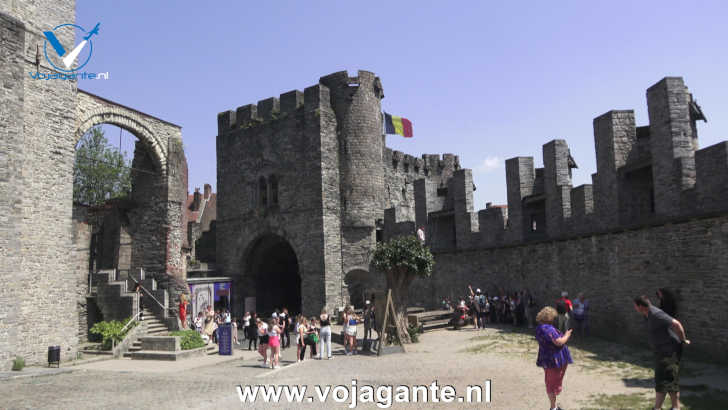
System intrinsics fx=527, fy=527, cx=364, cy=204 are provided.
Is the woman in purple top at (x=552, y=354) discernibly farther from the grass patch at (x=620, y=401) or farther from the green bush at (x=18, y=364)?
the green bush at (x=18, y=364)

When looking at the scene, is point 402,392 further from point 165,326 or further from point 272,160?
point 272,160

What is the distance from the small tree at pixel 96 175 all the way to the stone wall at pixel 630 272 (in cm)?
2691

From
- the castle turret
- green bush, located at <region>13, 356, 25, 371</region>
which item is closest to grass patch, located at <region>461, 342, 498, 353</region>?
green bush, located at <region>13, 356, 25, 371</region>

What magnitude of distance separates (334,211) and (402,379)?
53.8 feet

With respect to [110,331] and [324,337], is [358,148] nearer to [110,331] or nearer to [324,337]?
[324,337]

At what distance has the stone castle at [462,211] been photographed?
12.4 metres

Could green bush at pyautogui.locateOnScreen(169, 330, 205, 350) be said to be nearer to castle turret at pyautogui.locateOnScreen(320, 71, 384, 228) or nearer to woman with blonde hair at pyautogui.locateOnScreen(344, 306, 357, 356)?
woman with blonde hair at pyautogui.locateOnScreen(344, 306, 357, 356)

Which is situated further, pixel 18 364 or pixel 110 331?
pixel 110 331

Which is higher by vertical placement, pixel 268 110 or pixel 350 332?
pixel 268 110

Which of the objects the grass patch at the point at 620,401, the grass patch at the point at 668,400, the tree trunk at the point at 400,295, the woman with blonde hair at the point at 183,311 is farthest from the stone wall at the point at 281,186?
the grass patch at the point at 668,400

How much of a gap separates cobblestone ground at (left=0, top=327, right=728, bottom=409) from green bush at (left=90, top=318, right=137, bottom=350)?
177cm

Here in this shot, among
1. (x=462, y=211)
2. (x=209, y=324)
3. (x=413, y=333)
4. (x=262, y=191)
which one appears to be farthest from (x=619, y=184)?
(x=262, y=191)

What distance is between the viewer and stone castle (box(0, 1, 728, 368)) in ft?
41.9

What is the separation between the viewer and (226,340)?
16.2 metres
